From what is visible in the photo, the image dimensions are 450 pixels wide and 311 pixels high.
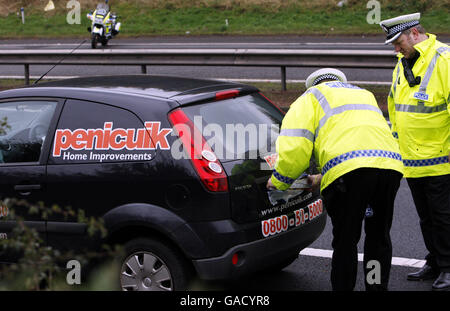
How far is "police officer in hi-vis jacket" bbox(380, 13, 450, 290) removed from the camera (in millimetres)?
4930

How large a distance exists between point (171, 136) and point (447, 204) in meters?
2.10

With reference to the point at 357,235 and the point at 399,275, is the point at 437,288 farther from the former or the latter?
the point at 357,235

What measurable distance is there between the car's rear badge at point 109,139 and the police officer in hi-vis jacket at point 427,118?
1819 mm

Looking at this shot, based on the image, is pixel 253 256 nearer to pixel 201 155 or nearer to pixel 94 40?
pixel 201 155

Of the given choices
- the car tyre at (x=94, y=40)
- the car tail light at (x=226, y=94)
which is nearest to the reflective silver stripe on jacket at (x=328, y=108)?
the car tail light at (x=226, y=94)

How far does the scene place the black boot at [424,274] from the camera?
17.2ft

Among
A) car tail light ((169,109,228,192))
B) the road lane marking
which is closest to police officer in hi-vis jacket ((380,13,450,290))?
the road lane marking

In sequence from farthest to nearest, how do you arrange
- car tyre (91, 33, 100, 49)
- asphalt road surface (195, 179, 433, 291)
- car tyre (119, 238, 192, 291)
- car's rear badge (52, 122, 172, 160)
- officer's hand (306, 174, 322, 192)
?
car tyre (91, 33, 100, 49), asphalt road surface (195, 179, 433, 291), officer's hand (306, 174, 322, 192), car's rear badge (52, 122, 172, 160), car tyre (119, 238, 192, 291)

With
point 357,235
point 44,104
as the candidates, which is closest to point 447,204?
point 357,235

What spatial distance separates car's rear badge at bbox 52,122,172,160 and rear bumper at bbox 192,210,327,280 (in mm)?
751

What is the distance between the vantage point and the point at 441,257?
5.06 m

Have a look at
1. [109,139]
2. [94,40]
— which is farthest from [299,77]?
[109,139]

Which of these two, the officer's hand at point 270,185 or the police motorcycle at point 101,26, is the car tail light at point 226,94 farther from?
the police motorcycle at point 101,26

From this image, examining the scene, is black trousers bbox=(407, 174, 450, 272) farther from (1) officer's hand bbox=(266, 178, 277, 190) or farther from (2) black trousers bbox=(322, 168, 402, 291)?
(1) officer's hand bbox=(266, 178, 277, 190)
